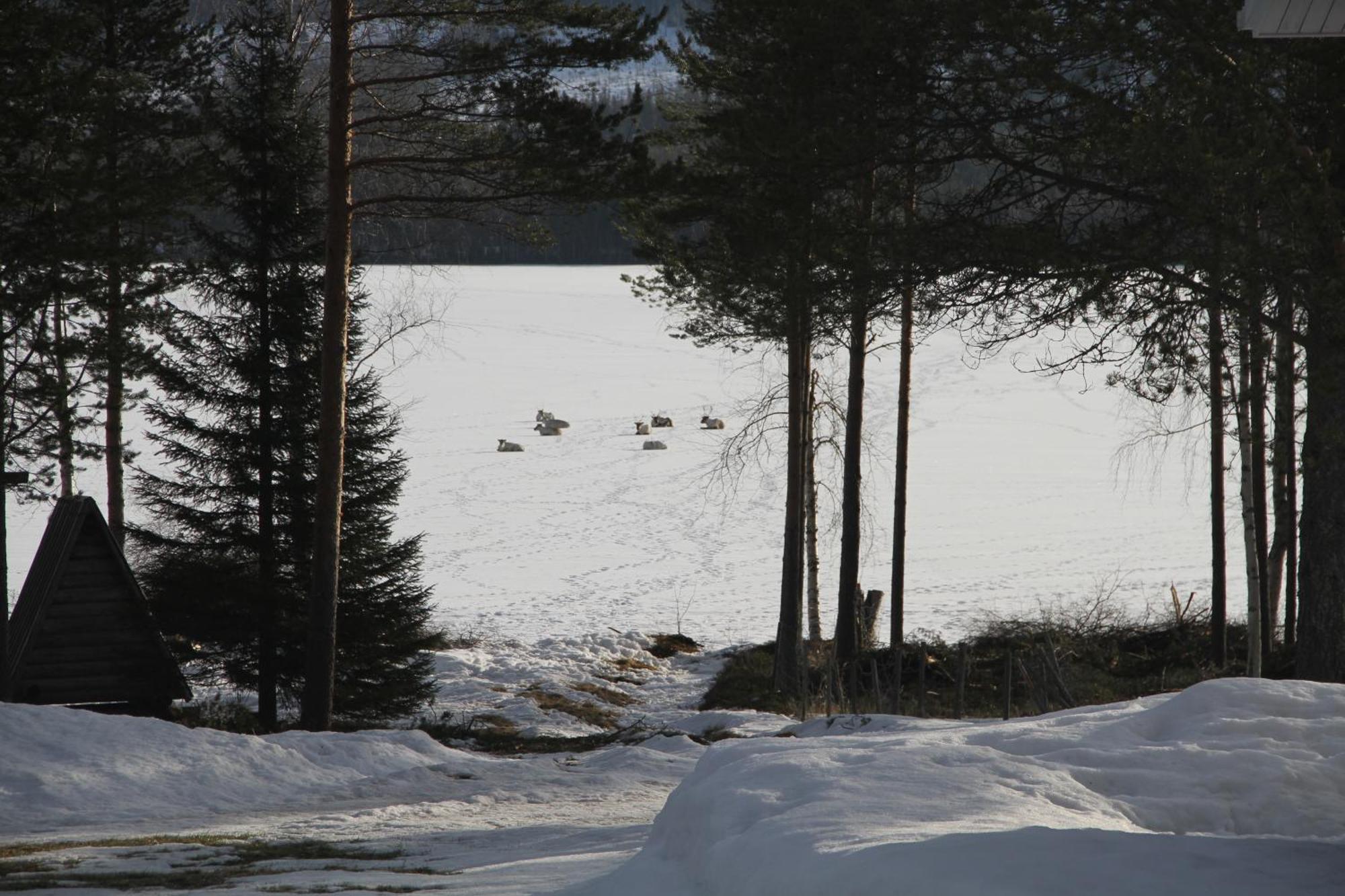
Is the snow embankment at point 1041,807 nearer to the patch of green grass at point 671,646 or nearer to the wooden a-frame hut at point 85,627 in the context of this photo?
the wooden a-frame hut at point 85,627

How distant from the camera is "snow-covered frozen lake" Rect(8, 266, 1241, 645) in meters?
23.6

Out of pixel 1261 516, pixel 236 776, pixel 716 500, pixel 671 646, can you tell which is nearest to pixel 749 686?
pixel 671 646

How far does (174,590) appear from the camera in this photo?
44.5 ft

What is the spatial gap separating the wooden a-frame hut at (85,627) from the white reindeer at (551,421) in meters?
31.0

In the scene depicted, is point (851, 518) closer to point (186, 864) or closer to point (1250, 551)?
point (1250, 551)

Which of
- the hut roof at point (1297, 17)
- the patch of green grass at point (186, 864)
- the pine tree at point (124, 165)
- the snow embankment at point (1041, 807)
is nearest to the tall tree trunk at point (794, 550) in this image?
the pine tree at point (124, 165)

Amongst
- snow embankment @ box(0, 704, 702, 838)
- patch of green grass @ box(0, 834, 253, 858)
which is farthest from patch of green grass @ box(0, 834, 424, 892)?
snow embankment @ box(0, 704, 702, 838)

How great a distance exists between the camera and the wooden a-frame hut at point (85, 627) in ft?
38.7

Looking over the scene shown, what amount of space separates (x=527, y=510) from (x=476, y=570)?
610 cm

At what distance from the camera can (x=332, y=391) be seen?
11.5 metres

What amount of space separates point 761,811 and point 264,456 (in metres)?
10.6

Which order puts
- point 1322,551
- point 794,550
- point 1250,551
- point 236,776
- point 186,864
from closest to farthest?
point 186,864, point 1322,551, point 236,776, point 1250,551, point 794,550

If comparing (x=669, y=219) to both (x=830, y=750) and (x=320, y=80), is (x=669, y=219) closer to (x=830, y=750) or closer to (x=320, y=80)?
(x=320, y=80)

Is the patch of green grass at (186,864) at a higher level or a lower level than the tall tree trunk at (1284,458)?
lower
